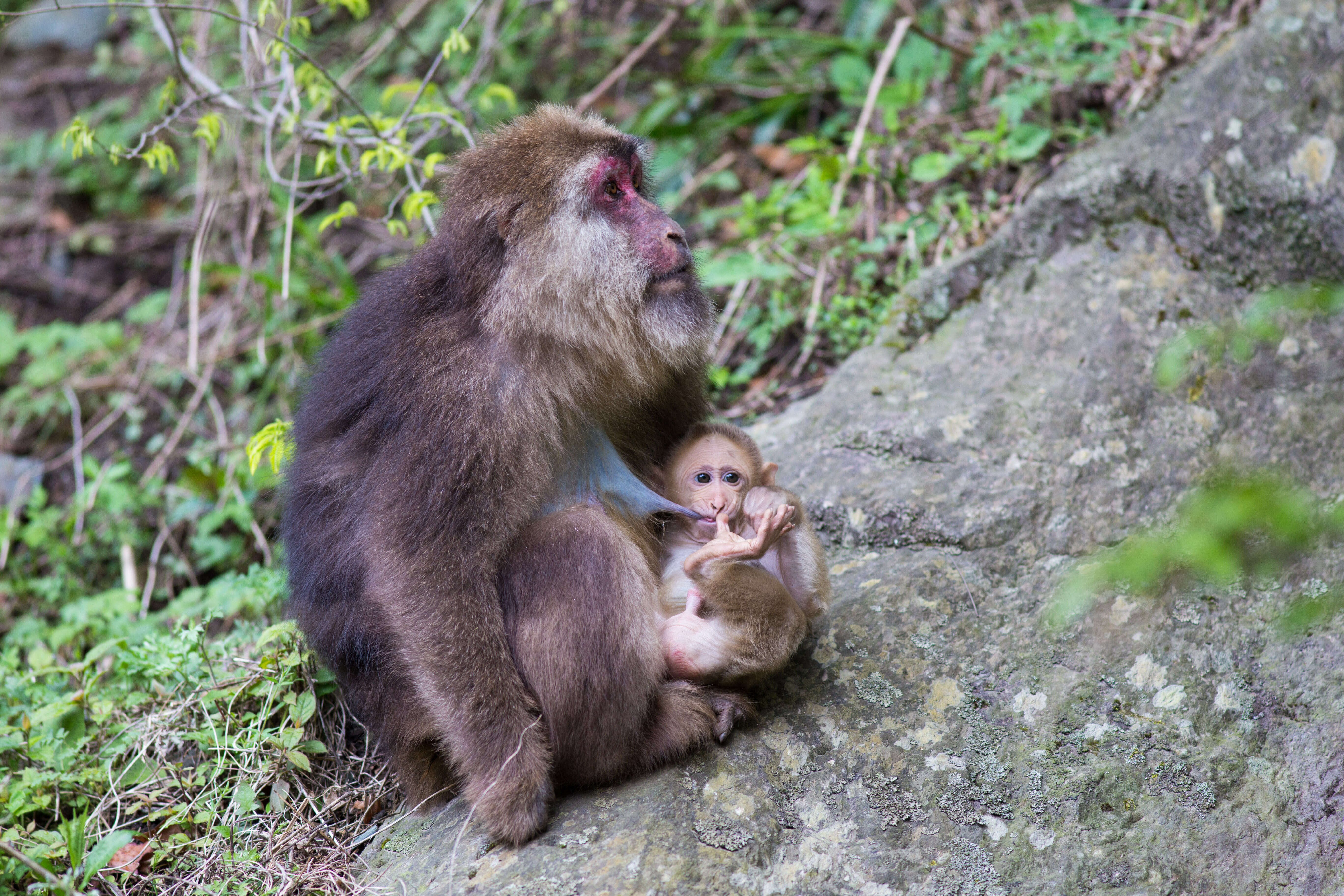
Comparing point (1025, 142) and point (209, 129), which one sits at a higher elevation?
point (209, 129)

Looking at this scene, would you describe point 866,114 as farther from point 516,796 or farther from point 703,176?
point 516,796

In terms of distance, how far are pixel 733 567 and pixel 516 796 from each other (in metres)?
0.92

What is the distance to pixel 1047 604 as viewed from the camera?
146 inches

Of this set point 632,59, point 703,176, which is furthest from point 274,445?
point 632,59

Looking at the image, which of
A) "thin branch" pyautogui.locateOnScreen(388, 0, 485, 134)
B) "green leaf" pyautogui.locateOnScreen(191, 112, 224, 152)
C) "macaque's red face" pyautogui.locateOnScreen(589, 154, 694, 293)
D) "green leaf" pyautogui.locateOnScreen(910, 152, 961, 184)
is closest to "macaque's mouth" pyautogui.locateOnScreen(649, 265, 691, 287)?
"macaque's red face" pyautogui.locateOnScreen(589, 154, 694, 293)

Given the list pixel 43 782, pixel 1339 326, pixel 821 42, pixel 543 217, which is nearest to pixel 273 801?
pixel 43 782

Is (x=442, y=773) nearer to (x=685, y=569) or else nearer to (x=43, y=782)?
(x=685, y=569)

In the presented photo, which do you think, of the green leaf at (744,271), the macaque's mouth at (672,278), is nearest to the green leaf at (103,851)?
the macaque's mouth at (672,278)

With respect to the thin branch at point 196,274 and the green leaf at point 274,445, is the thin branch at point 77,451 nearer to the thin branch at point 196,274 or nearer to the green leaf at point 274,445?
the thin branch at point 196,274

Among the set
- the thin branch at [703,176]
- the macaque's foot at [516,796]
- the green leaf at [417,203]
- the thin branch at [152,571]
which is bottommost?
the thin branch at [152,571]

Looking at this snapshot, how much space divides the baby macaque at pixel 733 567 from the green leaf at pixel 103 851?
5.32ft

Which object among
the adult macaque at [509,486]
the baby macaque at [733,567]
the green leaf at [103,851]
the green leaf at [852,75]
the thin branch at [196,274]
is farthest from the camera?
the green leaf at [852,75]

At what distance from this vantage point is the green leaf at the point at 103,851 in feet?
9.85

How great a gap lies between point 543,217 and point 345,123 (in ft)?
6.82
